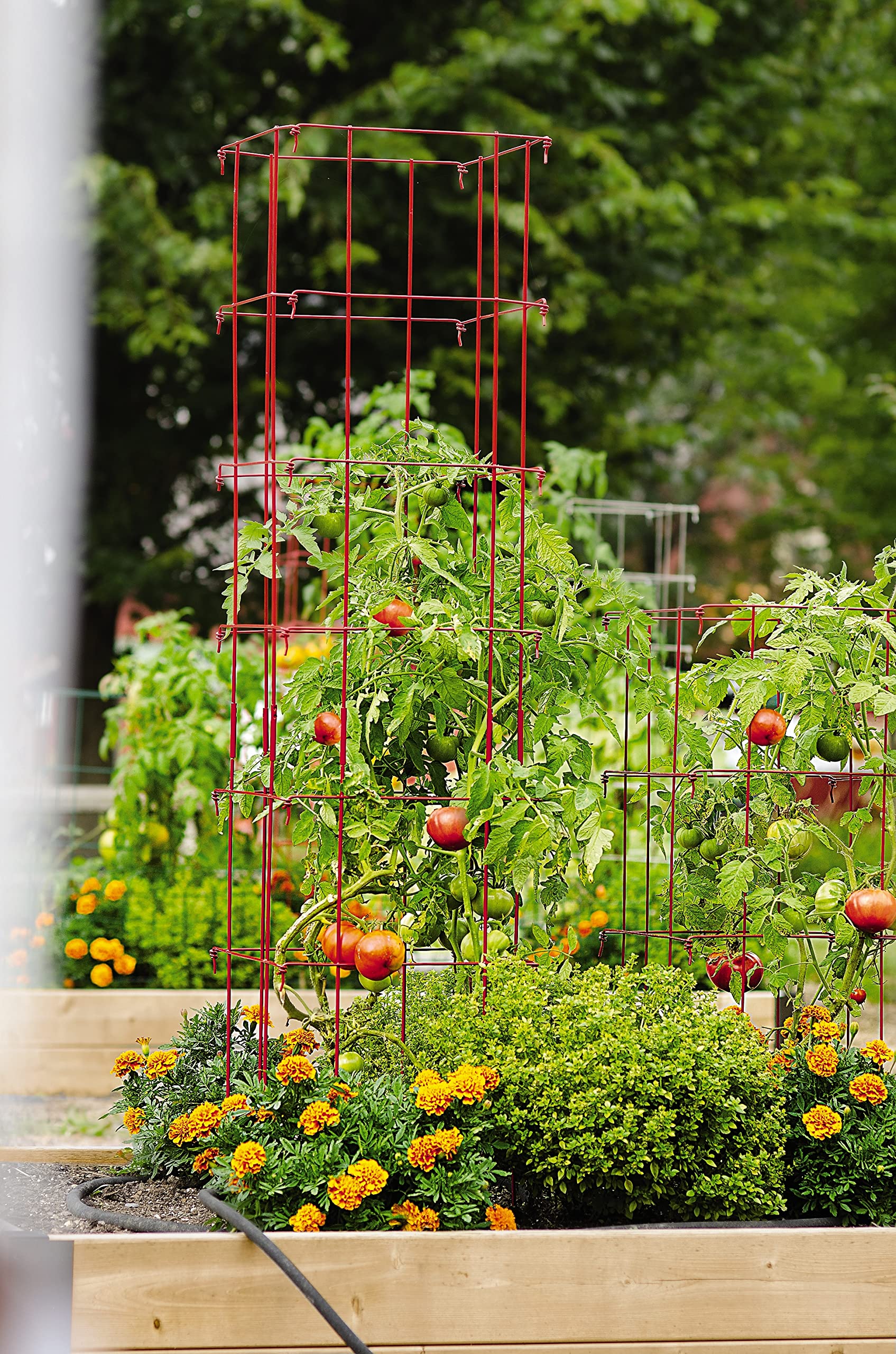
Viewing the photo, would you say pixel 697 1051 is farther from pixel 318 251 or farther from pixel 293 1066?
pixel 318 251

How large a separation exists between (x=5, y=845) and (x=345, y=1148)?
10.3 ft

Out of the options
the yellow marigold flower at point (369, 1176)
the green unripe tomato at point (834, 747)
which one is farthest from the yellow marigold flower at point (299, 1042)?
the green unripe tomato at point (834, 747)

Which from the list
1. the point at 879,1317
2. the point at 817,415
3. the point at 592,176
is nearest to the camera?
the point at 879,1317

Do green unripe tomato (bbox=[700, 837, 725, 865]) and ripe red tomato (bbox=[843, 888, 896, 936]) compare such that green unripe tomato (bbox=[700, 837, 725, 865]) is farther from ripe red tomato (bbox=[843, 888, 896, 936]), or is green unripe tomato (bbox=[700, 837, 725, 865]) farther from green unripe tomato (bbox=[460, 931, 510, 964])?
green unripe tomato (bbox=[460, 931, 510, 964])

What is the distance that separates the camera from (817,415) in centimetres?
→ 1143

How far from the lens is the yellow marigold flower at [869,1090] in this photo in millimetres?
2664

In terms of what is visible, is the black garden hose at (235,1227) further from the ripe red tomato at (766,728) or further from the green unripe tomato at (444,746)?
the ripe red tomato at (766,728)

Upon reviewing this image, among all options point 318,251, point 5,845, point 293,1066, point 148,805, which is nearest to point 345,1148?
point 293,1066

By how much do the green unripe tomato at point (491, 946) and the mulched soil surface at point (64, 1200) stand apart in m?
0.64

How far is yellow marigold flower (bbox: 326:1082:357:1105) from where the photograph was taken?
255 cm

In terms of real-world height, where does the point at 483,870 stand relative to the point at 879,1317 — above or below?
above

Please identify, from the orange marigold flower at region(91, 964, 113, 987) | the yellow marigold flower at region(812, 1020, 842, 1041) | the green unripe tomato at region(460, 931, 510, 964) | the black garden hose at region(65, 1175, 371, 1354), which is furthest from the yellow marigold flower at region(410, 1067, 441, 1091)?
the orange marigold flower at region(91, 964, 113, 987)

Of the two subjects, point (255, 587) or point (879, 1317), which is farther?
point (255, 587)

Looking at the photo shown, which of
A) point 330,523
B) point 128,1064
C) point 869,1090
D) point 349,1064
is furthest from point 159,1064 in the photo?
point 869,1090
